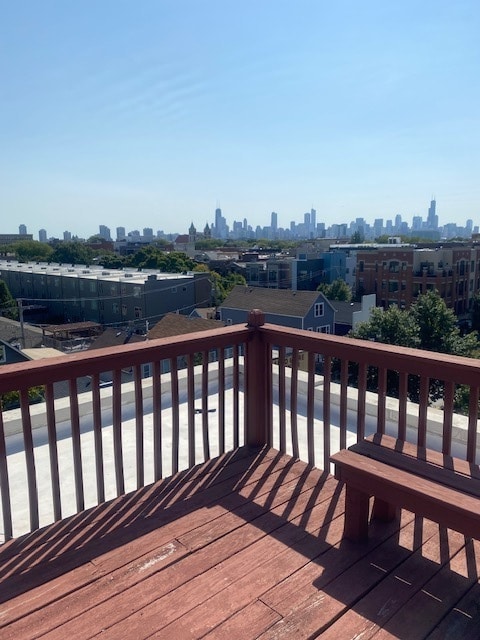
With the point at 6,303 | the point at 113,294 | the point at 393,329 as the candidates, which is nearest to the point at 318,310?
the point at 393,329

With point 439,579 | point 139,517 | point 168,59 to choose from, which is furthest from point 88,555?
point 168,59

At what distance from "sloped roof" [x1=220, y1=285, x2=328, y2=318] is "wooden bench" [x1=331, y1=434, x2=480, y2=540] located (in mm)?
20786

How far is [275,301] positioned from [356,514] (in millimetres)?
22242

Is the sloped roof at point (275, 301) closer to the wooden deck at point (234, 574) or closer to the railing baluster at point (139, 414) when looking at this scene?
the railing baluster at point (139, 414)

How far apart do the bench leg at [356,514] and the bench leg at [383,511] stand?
0.16 meters

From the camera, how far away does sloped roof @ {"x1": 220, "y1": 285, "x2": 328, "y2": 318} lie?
22.9 m

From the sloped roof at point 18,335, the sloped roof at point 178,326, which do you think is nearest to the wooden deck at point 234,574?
the sloped roof at point 178,326

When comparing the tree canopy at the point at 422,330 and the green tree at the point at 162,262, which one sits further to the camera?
the green tree at the point at 162,262

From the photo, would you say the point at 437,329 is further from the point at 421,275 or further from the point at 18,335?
the point at 18,335

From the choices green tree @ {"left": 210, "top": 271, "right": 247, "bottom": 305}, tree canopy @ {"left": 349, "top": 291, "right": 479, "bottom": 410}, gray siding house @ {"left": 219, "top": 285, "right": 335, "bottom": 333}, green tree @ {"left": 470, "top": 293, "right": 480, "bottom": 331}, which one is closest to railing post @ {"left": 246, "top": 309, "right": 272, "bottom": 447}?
tree canopy @ {"left": 349, "top": 291, "right": 479, "bottom": 410}

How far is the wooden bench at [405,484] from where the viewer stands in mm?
1421

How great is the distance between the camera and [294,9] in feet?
18.7

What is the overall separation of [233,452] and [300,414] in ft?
4.61

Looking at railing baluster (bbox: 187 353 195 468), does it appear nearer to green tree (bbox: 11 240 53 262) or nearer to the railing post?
the railing post
